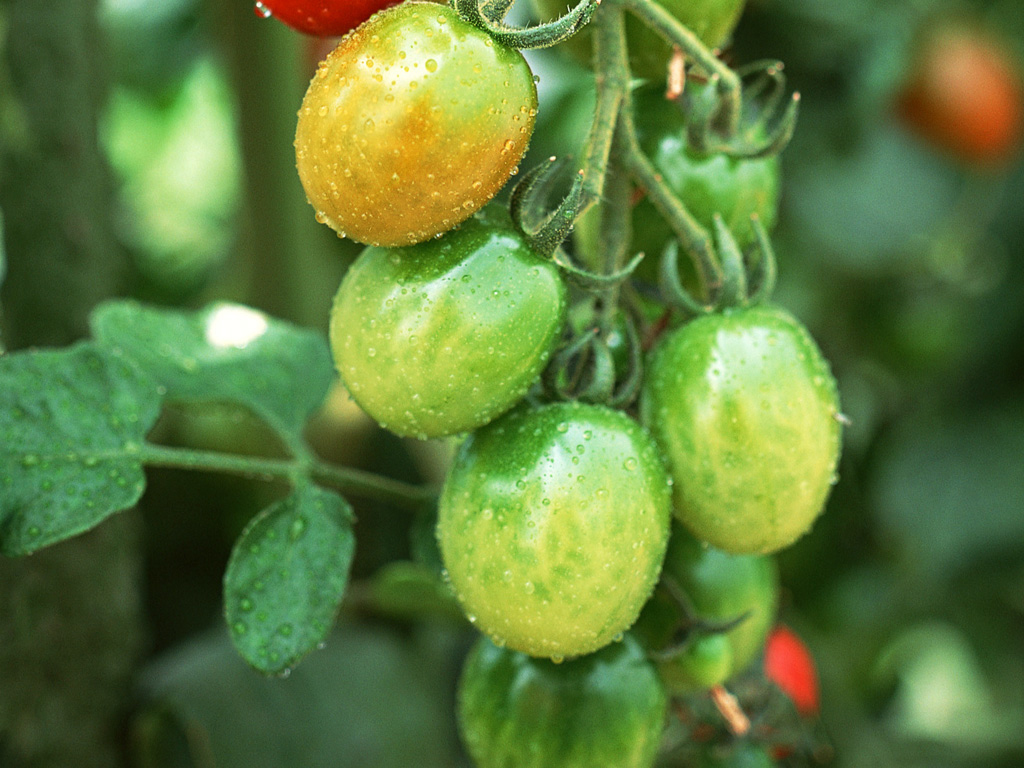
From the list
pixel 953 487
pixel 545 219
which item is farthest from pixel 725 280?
pixel 953 487

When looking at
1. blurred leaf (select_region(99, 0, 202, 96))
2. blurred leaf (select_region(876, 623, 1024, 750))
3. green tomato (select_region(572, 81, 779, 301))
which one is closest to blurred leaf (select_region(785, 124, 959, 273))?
blurred leaf (select_region(876, 623, 1024, 750))

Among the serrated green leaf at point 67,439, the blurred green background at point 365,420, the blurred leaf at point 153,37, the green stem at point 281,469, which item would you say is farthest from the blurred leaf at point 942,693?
the blurred leaf at point 153,37

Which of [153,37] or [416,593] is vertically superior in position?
[153,37]

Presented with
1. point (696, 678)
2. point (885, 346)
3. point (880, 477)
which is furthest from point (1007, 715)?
point (696, 678)

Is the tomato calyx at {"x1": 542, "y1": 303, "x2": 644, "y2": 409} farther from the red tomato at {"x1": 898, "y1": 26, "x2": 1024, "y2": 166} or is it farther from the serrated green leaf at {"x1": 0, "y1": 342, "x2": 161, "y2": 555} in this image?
the red tomato at {"x1": 898, "y1": 26, "x2": 1024, "y2": 166}

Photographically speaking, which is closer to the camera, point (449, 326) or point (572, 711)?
point (449, 326)

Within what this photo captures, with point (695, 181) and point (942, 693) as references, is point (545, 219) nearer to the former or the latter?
point (695, 181)
